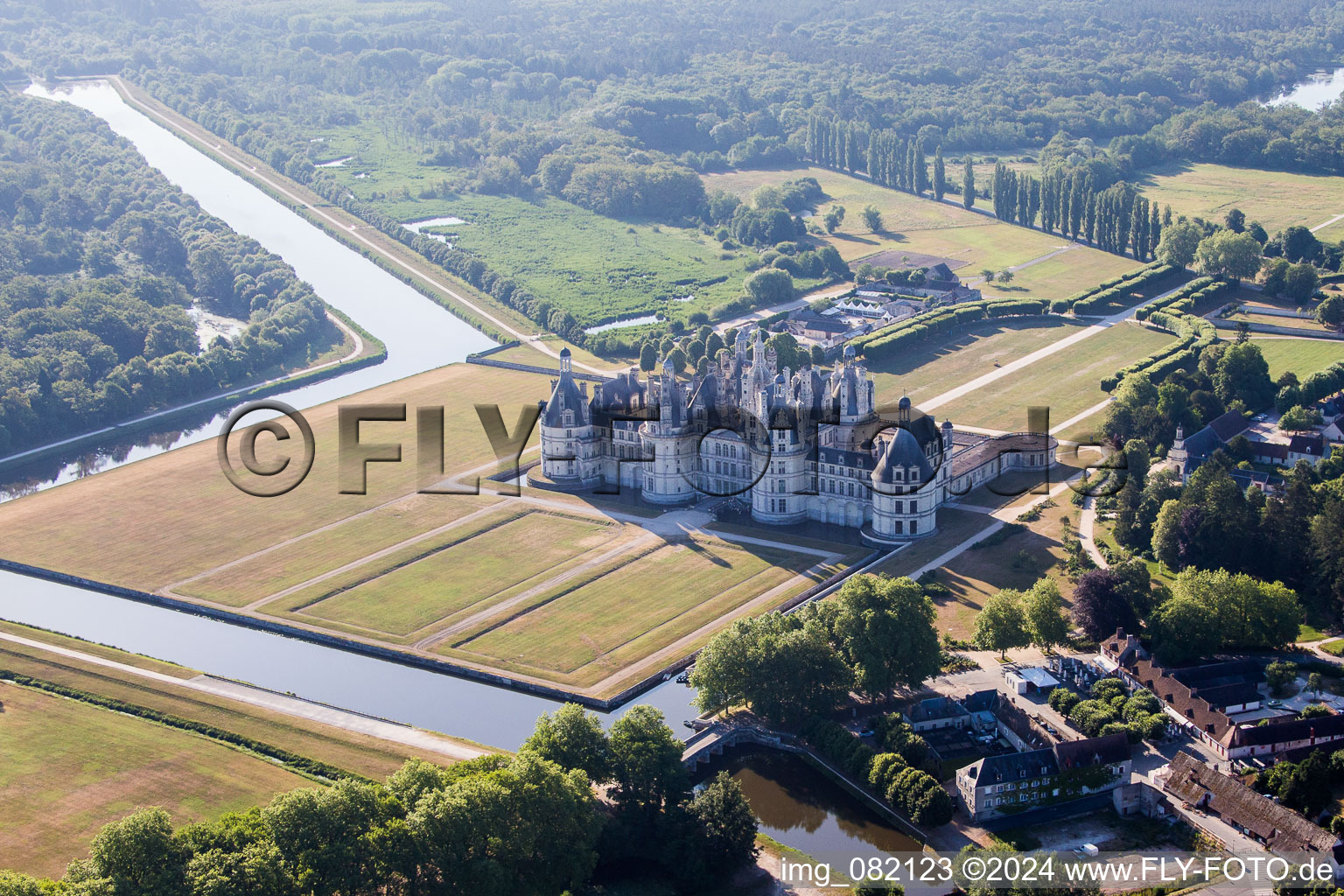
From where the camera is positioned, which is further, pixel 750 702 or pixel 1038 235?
pixel 1038 235

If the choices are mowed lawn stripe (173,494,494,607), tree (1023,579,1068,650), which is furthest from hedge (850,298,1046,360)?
tree (1023,579,1068,650)

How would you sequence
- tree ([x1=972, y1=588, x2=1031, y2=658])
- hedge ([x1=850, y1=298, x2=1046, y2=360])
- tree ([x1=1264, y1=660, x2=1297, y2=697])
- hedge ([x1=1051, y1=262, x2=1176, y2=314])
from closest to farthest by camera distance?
tree ([x1=1264, y1=660, x2=1297, y2=697]) < tree ([x1=972, y1=588, x2=1031, y2=658]) < hedge ([x1=850, y1=298, x2=1046, y2=360]) < hedge ([x1=1051, y1=262, x2=1176, y2=314])

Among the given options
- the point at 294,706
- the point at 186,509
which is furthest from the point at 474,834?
the point at 186,509

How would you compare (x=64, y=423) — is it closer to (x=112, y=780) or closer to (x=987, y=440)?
(x=112, y=780)

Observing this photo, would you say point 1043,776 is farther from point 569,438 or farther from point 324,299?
point 324,299

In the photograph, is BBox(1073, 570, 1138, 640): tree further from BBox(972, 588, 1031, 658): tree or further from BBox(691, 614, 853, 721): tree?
BBox(691, 614, 853, 721): tree

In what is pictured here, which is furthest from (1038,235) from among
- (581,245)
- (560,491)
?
(560,491)

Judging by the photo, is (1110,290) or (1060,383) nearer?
(1060,383)
